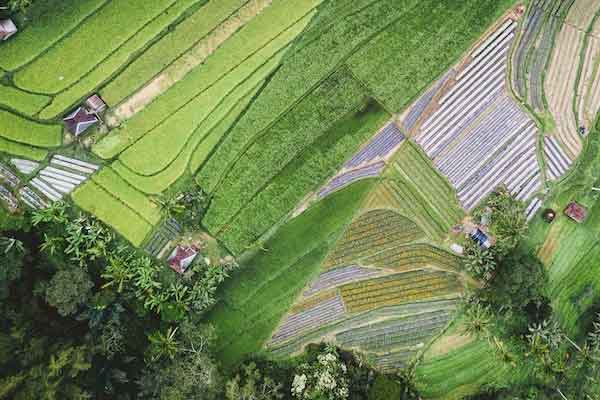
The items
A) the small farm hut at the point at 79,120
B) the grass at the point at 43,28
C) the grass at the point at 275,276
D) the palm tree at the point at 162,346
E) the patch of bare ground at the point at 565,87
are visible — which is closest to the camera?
the palm tree at the point at 162,346

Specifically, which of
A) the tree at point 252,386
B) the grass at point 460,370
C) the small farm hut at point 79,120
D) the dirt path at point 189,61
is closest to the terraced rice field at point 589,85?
the grass at point 460,370

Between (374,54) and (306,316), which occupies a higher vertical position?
(374,54)

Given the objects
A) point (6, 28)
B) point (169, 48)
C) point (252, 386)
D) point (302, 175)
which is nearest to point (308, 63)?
point (302, 175)

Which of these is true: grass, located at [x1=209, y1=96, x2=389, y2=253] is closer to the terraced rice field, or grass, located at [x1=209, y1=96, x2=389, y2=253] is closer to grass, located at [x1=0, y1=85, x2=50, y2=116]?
the terraced rice field

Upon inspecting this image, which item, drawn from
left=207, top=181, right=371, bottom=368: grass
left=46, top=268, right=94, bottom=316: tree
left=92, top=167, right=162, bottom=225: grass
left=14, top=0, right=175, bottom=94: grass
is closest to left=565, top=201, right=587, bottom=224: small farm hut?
left=207, top=181, right=371, bottom=368: grass

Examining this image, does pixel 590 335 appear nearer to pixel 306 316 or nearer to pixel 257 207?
pixel 306 316

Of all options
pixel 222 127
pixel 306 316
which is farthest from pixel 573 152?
pixel 222 127

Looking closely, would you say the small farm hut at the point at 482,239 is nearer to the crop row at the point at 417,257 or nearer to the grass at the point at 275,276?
the crop row at the point at 417,257
